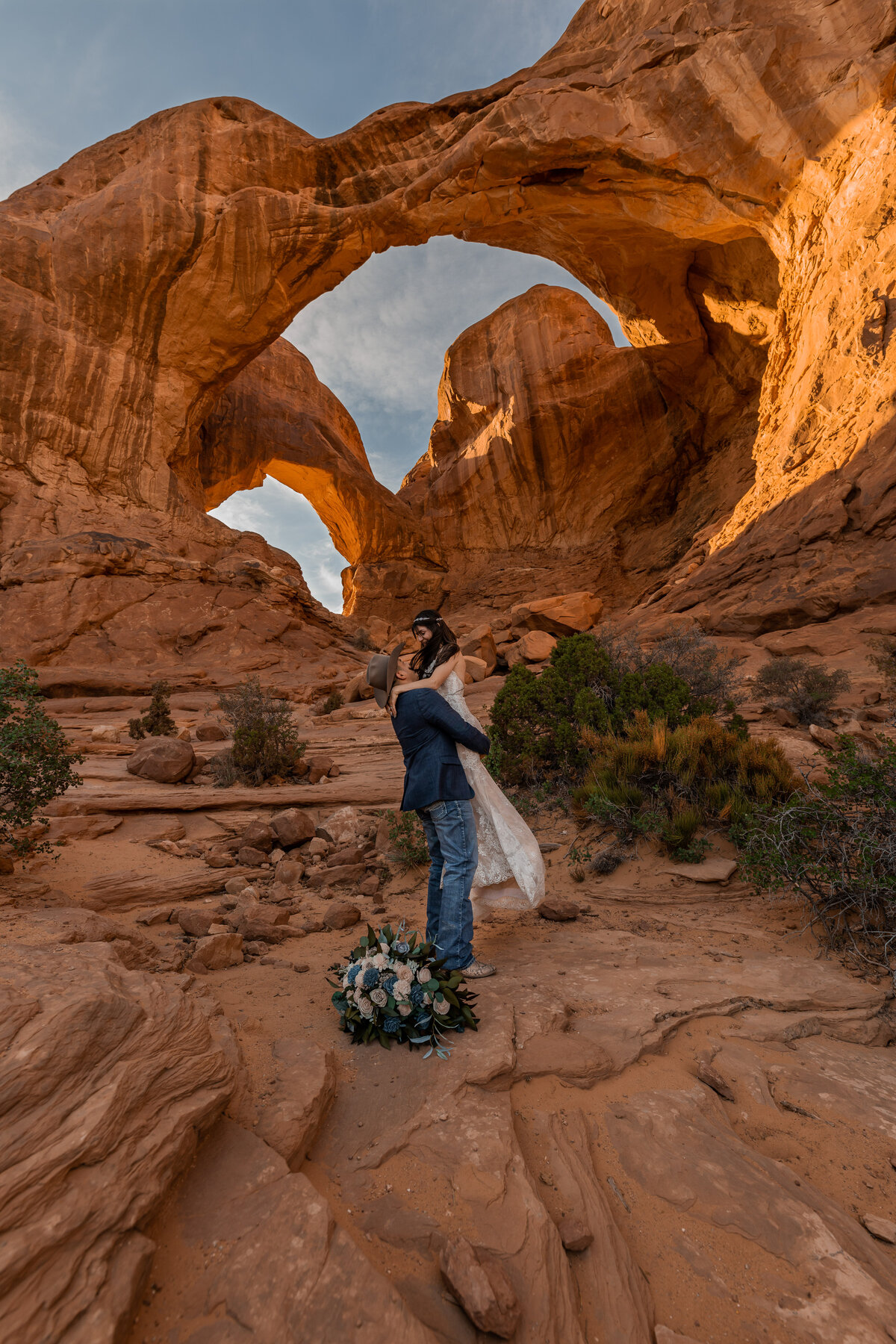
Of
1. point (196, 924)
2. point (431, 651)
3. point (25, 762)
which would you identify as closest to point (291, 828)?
point (196, 924)

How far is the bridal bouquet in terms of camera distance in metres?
2.32

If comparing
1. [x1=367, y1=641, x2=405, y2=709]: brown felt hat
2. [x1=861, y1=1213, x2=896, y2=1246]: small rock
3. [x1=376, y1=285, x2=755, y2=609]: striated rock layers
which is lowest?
[x1=861, y1=1213, x2=896, y2=1246]: small rock

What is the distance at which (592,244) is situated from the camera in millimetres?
19078

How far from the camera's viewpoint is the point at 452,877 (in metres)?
2.91

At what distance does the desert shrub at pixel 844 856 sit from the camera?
3.04 metres

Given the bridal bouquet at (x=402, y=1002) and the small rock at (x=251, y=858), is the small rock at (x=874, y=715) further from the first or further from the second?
the small rock at (x=251, y=858)

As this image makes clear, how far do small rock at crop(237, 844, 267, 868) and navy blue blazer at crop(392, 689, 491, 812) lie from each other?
2.41 m

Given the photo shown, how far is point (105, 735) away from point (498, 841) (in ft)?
26.2

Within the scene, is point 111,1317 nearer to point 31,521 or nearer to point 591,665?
point 591,665

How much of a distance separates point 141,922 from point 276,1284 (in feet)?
9.72

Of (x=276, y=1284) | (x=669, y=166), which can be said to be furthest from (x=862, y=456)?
(x=276, y=1284)

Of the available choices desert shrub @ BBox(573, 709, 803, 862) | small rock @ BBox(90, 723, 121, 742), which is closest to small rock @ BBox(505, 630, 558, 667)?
small rock @ BBox(90, 723, 121, 742)

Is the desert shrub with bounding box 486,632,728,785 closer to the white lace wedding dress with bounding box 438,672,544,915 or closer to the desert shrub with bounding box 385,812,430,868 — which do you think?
the desert shrub with bounding box 385,812,430,868

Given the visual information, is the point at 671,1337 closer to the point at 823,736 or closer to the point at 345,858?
the point at 345,858
